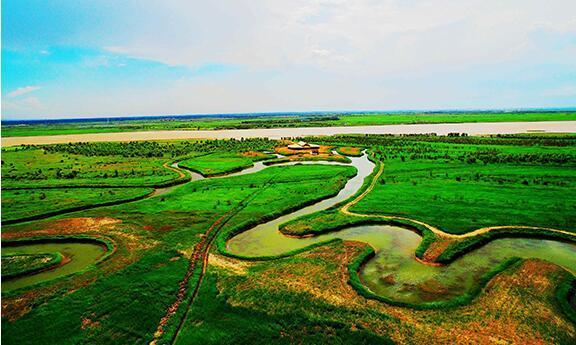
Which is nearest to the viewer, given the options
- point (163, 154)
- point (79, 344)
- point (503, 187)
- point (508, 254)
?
point (79, 344)

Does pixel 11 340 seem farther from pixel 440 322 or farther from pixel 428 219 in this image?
pixel 428 219

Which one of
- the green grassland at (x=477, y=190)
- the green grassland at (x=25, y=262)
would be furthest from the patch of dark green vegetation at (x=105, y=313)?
the green grassland at (x=477, y=190)

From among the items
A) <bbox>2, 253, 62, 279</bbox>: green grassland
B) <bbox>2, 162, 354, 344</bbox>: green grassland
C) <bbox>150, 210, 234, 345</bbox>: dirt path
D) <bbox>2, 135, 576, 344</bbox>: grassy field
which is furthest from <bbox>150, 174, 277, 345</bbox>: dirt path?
<bbox>2, 253, 62, 279</bbox>: green grassland

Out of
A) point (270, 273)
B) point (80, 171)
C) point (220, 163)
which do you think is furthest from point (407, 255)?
point (80, 171)

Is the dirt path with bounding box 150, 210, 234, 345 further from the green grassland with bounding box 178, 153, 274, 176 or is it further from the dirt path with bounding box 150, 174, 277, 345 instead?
the green grassland with bounding box 178, 153, 274, 176

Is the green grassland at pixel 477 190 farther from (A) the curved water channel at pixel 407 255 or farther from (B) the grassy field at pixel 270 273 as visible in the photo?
(A) the curved water channel at pixel 407 255

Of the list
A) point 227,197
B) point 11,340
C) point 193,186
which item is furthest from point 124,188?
point 11,340

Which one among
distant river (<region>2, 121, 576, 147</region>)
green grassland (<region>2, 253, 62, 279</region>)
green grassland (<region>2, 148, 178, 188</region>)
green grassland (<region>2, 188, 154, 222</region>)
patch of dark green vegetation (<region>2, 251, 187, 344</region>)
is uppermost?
distant river (<region>2, 121, 576, 147</region>)
